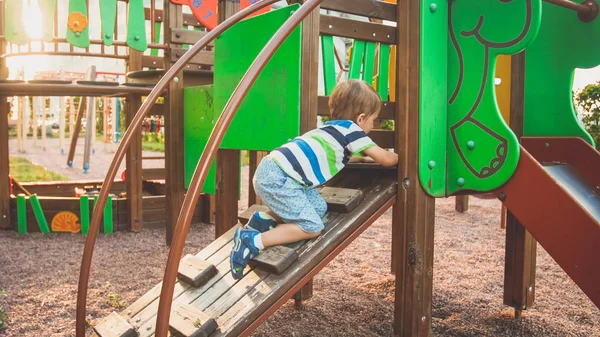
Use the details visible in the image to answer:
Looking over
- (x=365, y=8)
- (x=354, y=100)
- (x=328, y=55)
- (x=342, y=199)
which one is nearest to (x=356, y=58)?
(x=328, y=55)

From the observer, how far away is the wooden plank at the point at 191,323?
1.80m

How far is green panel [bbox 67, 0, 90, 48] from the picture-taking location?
14.7 ft

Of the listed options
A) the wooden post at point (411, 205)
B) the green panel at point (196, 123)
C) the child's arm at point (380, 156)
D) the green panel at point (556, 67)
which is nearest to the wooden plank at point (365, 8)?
the wooden post at point (411, 205)

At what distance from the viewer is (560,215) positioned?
1.93m

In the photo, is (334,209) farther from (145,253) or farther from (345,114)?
(145,253)

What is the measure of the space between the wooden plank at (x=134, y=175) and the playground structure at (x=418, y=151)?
8.44 feet

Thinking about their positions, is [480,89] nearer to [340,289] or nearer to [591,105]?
[340,289]

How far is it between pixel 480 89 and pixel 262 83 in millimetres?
1105

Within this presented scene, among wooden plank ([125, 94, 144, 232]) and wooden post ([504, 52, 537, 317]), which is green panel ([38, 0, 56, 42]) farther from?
wooden post ([504, 52, 537, 317])

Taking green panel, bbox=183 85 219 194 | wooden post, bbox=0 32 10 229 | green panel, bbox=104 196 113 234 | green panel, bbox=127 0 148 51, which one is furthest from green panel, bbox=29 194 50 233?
green panel, bbox=127 0 148 51

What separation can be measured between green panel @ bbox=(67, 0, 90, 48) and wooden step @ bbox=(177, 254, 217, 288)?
118 inches

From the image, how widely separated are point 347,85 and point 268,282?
0.88 meters

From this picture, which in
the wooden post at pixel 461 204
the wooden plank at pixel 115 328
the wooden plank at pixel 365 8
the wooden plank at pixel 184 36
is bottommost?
the wooden post at pixel 461 204

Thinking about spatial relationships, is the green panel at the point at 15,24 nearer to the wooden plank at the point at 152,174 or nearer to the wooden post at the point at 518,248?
the wooden plank at the point at 152,174
